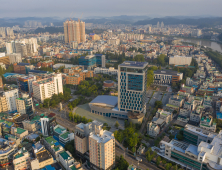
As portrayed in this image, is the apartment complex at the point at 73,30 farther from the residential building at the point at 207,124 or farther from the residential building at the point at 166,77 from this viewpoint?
the residential building at the point at 207,124

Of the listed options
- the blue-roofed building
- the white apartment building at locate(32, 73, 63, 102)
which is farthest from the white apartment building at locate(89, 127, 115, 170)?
the white apartment building at locate(32, 73, 63, 102)

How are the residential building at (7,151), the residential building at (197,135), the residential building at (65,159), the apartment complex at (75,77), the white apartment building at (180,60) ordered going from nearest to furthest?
the residential building at (65,159), the residential building at (7,151), the residential building at (197,135), the apartment complex at (75,77), the white apartment building at (180,60)

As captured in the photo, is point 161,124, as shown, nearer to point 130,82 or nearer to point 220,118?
point 130,82

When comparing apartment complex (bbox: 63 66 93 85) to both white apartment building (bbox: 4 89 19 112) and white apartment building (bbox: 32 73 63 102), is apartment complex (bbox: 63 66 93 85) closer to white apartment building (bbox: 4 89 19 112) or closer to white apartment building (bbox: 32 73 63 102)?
white apartment building (bbox: 32 73 63 102)

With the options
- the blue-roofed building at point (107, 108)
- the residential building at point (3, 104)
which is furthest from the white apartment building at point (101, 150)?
the residential building at point (3, 104)

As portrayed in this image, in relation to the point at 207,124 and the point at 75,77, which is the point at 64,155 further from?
the point at 75,77
